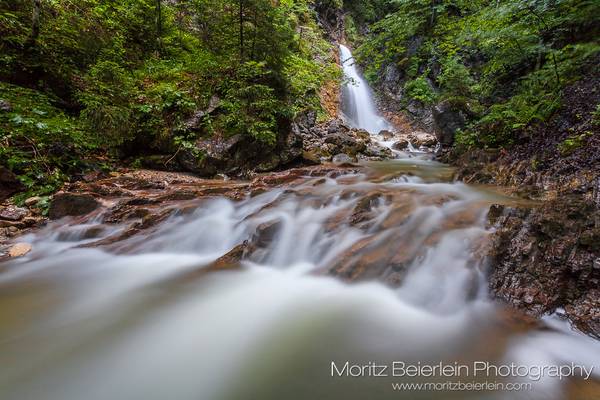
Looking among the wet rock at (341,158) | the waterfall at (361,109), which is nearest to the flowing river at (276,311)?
the wet rock at (341,158)

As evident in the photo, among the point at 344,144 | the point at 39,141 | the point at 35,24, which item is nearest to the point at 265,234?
the point at 39,141

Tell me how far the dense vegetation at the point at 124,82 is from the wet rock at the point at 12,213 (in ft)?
1.69

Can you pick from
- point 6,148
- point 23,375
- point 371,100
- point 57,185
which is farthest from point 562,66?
point 371,100

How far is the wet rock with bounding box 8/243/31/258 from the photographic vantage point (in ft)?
12.7

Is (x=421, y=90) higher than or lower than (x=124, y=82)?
lower

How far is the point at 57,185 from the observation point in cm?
537

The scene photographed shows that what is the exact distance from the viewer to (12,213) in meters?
4.57

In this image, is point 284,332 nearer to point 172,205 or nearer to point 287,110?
point 172,205

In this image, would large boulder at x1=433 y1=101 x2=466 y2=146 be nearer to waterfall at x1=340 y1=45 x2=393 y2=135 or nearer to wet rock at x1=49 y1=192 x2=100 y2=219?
waterfall at x1=340 y1=45 x2=393 y2=135

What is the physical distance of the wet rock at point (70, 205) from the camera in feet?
15.6

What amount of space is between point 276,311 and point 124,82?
23.6 feet

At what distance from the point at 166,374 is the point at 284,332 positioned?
2.91 ft

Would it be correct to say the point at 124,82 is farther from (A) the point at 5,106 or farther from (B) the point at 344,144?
(B) the point at 344,144

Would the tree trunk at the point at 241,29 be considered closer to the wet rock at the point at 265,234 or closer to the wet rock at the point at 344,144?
the wet rock at the point at 344,144
